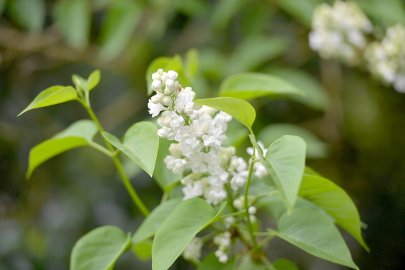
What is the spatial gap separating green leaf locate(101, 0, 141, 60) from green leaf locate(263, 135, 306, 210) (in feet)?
3.16

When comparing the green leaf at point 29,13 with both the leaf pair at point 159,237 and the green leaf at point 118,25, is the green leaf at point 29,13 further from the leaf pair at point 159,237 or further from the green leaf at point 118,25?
the leaf pair at point 159,237

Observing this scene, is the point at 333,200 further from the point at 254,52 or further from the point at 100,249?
the point at 254,52

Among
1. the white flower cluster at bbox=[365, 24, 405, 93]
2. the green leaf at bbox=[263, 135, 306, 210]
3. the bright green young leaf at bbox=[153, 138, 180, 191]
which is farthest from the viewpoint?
the white flower cluster at bbox=[365, 24, 405, 93]

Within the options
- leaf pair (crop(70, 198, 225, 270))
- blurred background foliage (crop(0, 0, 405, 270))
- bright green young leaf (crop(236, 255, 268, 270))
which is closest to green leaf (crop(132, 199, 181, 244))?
leaf pair (crop(70, 198, 225, 270))

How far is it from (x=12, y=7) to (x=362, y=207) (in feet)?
3.47

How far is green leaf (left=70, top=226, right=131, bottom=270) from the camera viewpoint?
27.2 inches

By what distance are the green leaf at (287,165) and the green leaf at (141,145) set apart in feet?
0.37

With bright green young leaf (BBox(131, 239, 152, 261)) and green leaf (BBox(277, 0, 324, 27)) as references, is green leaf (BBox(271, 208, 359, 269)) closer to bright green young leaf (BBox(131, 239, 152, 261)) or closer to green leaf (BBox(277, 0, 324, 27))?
bright green young leaf (BBox(131, 239, 152, 261))

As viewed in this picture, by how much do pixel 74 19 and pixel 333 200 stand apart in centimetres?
100

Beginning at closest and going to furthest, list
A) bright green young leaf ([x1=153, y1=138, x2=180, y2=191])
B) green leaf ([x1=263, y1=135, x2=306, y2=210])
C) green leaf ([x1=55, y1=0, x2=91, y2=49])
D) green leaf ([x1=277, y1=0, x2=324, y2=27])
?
green leaf ([x1=263, y1=135, x2=306, y2=210]), bright green young leaf ([x1=153, y1=138, x2=180, y2=191]), green leaf ([x1=277, y1=0, x2=324, y2=27]), green leaf ([x1=55, y1=0, x2=91, y2=49])

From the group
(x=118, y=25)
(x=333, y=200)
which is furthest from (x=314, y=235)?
(x=118, y=25)

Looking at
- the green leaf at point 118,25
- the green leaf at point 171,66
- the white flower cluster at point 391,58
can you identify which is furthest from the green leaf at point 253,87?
the green leaf at point 118,25

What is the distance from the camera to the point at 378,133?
5.47 ft

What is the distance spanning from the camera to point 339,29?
1265mm
